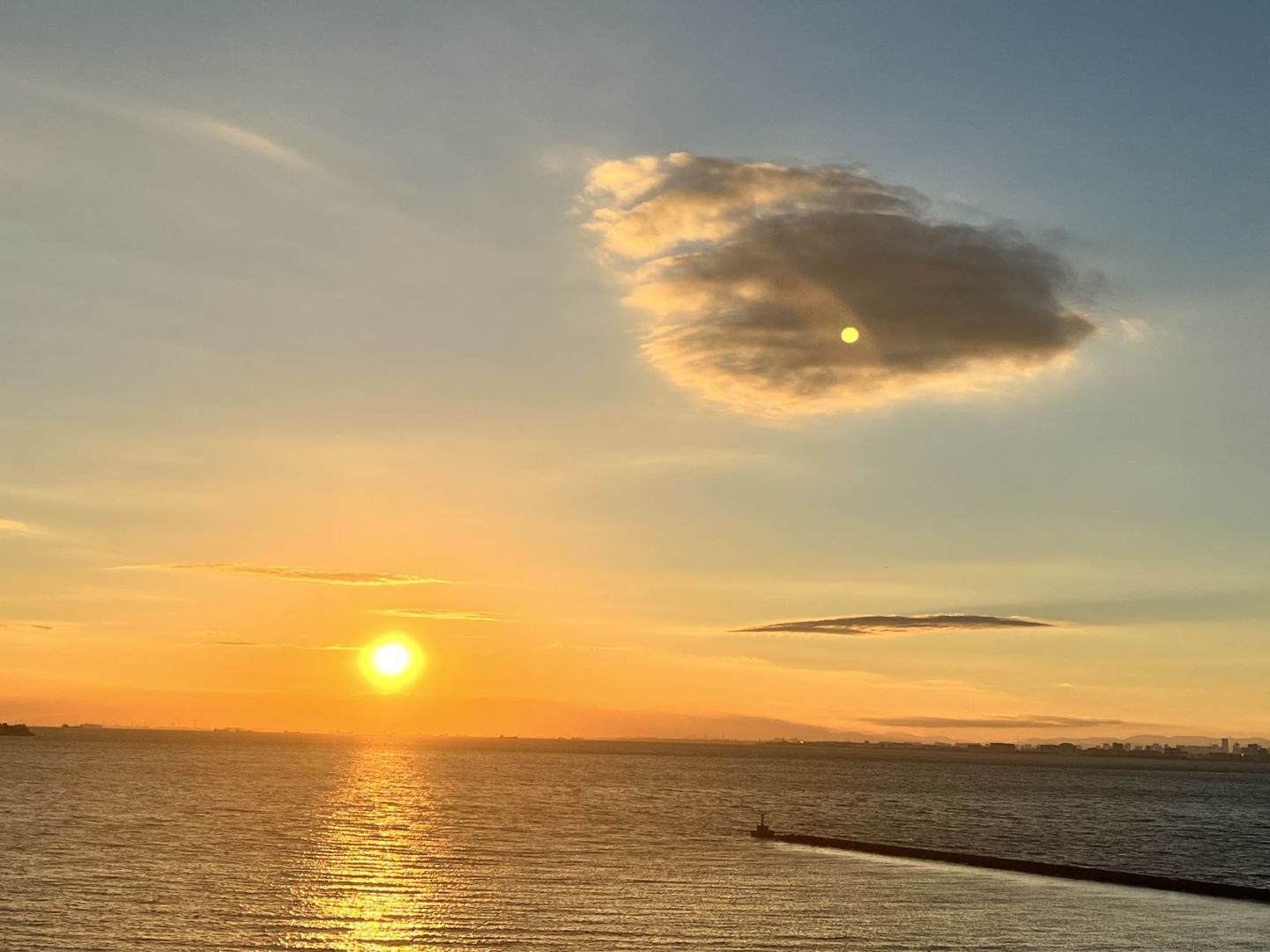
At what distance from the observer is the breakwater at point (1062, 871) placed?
2613 inches

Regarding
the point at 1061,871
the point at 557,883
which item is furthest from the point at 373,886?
the point at 1061,871

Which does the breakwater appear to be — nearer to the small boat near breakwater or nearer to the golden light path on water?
the small boat near breakwater

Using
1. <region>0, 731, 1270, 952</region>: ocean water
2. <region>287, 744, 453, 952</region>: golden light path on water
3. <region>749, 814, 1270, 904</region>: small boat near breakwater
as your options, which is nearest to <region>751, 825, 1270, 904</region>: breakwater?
<region>749, 814, 1270, 904</region>: small boat near breakwater

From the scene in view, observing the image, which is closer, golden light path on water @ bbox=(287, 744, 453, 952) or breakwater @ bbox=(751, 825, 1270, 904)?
golden light path on water @ bbox=(287, 744, 453, 952)

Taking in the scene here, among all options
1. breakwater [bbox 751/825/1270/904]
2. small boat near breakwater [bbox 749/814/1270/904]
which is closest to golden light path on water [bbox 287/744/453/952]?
small boat near breakwater [bbox 749/814/1270/904]

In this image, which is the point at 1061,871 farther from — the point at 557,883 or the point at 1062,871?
the point at 557,883

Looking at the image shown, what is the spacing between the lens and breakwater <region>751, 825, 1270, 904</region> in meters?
66.4

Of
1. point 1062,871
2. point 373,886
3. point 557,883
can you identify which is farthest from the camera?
point 1062,871

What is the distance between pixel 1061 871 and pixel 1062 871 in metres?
0.05

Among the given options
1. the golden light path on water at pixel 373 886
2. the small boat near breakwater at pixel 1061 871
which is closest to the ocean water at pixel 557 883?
the golden light path on water at pixel 373 886

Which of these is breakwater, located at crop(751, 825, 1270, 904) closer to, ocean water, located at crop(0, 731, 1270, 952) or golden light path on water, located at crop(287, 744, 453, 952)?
ocean water, located at crop(0, 731, 1270, 952)

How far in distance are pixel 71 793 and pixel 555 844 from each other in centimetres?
8344

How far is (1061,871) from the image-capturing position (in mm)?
76125

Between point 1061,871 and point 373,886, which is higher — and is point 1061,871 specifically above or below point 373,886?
above
